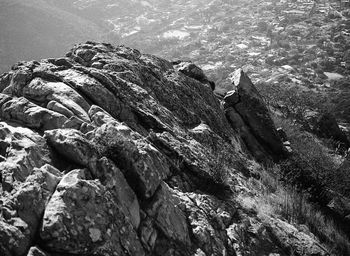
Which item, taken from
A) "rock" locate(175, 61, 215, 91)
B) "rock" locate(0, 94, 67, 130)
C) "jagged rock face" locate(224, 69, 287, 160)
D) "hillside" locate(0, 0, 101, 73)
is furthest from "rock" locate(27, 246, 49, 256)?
"hillside" locate(0, 0, 101, 73)

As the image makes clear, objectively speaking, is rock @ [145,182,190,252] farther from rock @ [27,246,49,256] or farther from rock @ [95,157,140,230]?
rock @ [27,246,49,256]

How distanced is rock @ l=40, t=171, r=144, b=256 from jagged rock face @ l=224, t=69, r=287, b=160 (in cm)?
723

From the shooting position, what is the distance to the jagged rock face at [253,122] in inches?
466

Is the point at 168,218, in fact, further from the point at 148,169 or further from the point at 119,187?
the point at 119,187

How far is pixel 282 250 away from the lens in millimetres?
6598

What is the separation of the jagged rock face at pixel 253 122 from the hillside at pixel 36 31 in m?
74.7

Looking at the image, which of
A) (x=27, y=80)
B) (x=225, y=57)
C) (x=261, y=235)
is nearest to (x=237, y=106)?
(x=261, y=235)

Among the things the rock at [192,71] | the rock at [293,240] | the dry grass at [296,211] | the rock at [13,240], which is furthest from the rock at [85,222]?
the rock at [192,71]

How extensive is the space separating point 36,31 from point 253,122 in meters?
93.8

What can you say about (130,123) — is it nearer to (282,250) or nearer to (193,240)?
(193,240)

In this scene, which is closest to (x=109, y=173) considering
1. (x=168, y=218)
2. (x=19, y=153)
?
(x=168, y=218)

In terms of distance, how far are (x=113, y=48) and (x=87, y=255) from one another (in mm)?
8351

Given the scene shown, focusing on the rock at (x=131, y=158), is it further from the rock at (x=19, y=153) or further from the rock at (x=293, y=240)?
the rock at (x=293, y=240)

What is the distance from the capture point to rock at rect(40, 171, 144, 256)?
4242 mm
